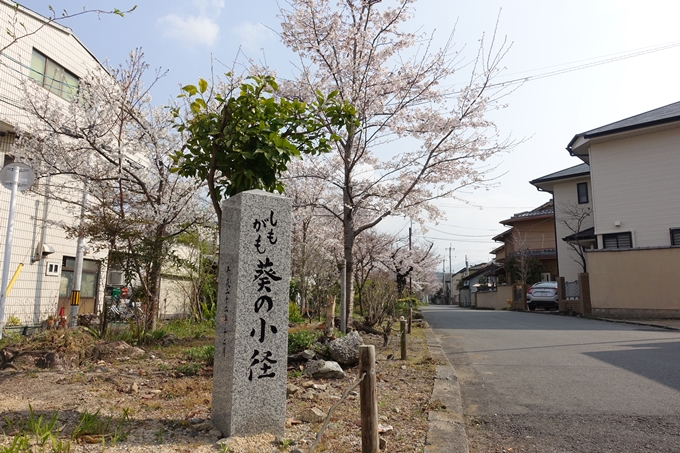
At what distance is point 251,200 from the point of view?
408cm

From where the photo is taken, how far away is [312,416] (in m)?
4.45

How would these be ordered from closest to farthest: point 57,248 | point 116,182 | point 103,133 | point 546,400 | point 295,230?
point 546,400, point 103,133, point 116,182, point 57,248, point 295,230

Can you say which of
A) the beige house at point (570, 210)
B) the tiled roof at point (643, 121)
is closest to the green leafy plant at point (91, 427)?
the tiled roof at point (643, 121)

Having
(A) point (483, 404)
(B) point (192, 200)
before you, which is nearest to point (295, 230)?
(B) point (192, 200)

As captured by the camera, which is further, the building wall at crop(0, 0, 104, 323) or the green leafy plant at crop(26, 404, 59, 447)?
the building wall at crop(0, 0, 104, 323)

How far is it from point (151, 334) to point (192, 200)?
3174mm

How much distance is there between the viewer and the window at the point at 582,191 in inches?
1091

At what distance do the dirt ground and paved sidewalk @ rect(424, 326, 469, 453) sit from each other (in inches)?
4.0

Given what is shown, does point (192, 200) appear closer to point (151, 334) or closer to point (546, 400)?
point (151, 334)

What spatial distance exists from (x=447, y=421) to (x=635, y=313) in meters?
17.5

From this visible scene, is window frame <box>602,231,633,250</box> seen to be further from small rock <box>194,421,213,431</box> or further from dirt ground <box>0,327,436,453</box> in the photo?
small rock <box>194,421,213,431</box>

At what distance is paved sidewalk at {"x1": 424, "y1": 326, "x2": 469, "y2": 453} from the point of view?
3.92m

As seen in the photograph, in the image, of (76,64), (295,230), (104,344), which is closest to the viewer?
(104,344)

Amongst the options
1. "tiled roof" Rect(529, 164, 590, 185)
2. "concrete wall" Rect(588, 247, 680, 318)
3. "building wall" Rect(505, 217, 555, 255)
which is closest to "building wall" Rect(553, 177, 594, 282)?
"tiled roof" Rect(529, 164, 590, 185)
